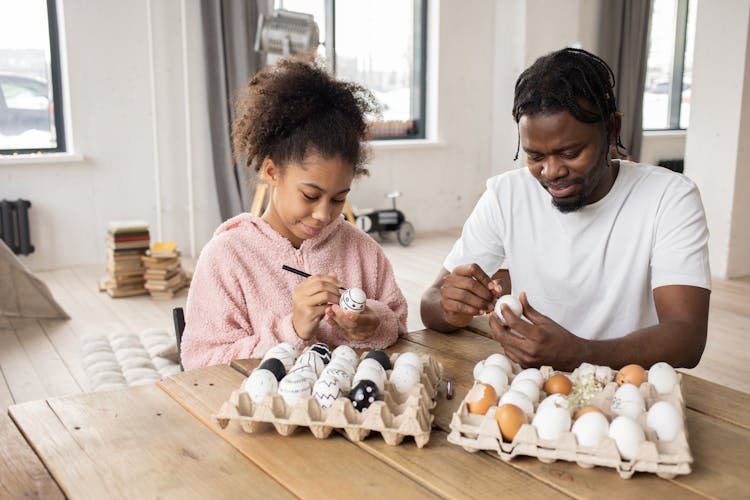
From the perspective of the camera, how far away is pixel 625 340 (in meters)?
1.40

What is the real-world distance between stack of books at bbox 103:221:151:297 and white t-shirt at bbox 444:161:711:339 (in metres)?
3.25

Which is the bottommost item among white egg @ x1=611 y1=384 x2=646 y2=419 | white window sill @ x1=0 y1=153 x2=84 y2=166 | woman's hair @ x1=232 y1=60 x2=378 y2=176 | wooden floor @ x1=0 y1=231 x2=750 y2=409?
wooden floor @ x1=0 y1=231 x2=750 y2=409

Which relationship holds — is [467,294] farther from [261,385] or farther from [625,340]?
[261,385]

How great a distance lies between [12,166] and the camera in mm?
5137

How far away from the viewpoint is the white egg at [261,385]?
112cm

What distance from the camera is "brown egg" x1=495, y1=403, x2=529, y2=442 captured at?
102 centimetres

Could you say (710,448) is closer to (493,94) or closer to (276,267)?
(276,267)

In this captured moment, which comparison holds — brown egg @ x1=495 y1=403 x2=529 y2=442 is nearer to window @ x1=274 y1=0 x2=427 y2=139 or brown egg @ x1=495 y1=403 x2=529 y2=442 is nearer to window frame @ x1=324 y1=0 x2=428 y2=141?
window @ x1=274 y1=0 x2=427 y2=139

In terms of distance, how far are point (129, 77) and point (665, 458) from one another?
5.17m

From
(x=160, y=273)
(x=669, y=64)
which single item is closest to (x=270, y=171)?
(x=160, y=273)

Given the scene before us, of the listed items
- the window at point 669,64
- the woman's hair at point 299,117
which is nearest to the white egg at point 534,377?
the woman's hair at point 299,117

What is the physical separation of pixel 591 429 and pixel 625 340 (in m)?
0.46

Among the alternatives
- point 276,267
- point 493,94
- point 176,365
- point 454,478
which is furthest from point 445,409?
point 493,94

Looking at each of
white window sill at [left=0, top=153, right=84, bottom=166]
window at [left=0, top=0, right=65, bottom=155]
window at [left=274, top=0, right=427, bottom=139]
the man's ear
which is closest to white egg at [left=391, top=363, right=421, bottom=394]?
the man's ear
